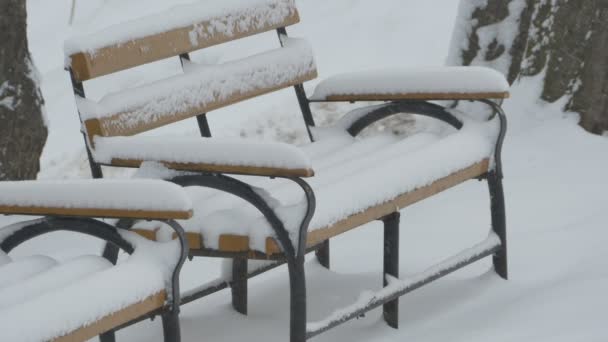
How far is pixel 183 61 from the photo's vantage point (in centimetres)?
439

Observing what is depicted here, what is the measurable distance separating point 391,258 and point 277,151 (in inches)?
34.1

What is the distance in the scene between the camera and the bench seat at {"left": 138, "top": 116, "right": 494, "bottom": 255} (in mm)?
3592

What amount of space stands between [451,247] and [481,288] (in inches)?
18.6

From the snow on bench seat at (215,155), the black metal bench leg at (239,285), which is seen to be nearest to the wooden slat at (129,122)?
the snow on bench seat at (215,155)

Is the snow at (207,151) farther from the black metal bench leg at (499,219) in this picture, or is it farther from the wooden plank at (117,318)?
the black metal bench leg at (499,219)

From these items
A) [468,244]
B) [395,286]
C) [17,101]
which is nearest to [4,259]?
[395,286]

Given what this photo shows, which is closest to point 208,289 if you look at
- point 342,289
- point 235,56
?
point 342,289

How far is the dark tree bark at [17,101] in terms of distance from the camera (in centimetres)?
548

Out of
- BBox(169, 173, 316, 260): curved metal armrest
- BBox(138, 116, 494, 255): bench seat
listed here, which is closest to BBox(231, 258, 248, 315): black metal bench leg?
BBox(138, 116, 494, 255): bench seat

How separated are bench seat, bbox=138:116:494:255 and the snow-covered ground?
1.41ft

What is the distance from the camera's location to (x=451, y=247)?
5.00 meters

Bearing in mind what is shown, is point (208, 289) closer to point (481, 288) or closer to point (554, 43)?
point (481, 288)

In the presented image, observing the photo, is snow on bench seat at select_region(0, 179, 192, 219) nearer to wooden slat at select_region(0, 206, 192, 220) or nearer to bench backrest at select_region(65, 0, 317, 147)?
wooden slat at select_region(0, 206, 192, 220)

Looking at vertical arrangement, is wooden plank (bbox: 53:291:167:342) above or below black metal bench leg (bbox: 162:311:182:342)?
above
